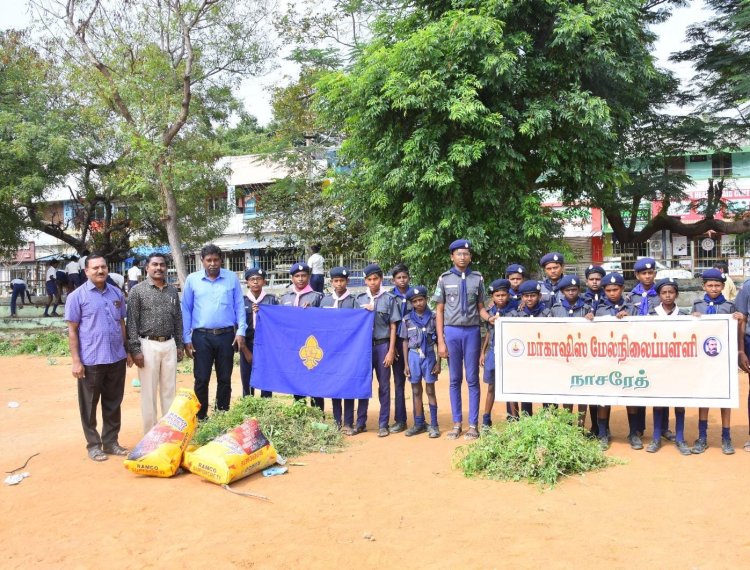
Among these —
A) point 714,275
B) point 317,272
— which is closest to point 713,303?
point 714,275

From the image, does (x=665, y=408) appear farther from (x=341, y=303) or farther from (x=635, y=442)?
(x=341, y=303)

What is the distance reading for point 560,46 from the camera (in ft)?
34.3

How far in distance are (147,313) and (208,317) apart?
23.7 inches

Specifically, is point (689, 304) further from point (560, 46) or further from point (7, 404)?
point (7, 404)

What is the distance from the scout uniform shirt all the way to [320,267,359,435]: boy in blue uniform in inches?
11.9

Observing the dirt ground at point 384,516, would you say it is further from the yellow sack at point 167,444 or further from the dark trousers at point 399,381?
the dark trousers at point 399,381

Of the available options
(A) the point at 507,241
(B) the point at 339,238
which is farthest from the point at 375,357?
(B) the point at 339,238

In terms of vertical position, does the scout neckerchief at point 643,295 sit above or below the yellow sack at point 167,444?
above

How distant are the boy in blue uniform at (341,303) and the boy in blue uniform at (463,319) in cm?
106

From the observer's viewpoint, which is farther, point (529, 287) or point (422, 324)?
point (422, 324)

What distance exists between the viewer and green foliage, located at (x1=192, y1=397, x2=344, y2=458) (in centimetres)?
618

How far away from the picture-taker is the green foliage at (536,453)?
5.17 meters

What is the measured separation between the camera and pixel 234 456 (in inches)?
207

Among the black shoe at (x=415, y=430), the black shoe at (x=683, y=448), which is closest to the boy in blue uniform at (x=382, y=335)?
the black shoe at (x=415, y=430)
